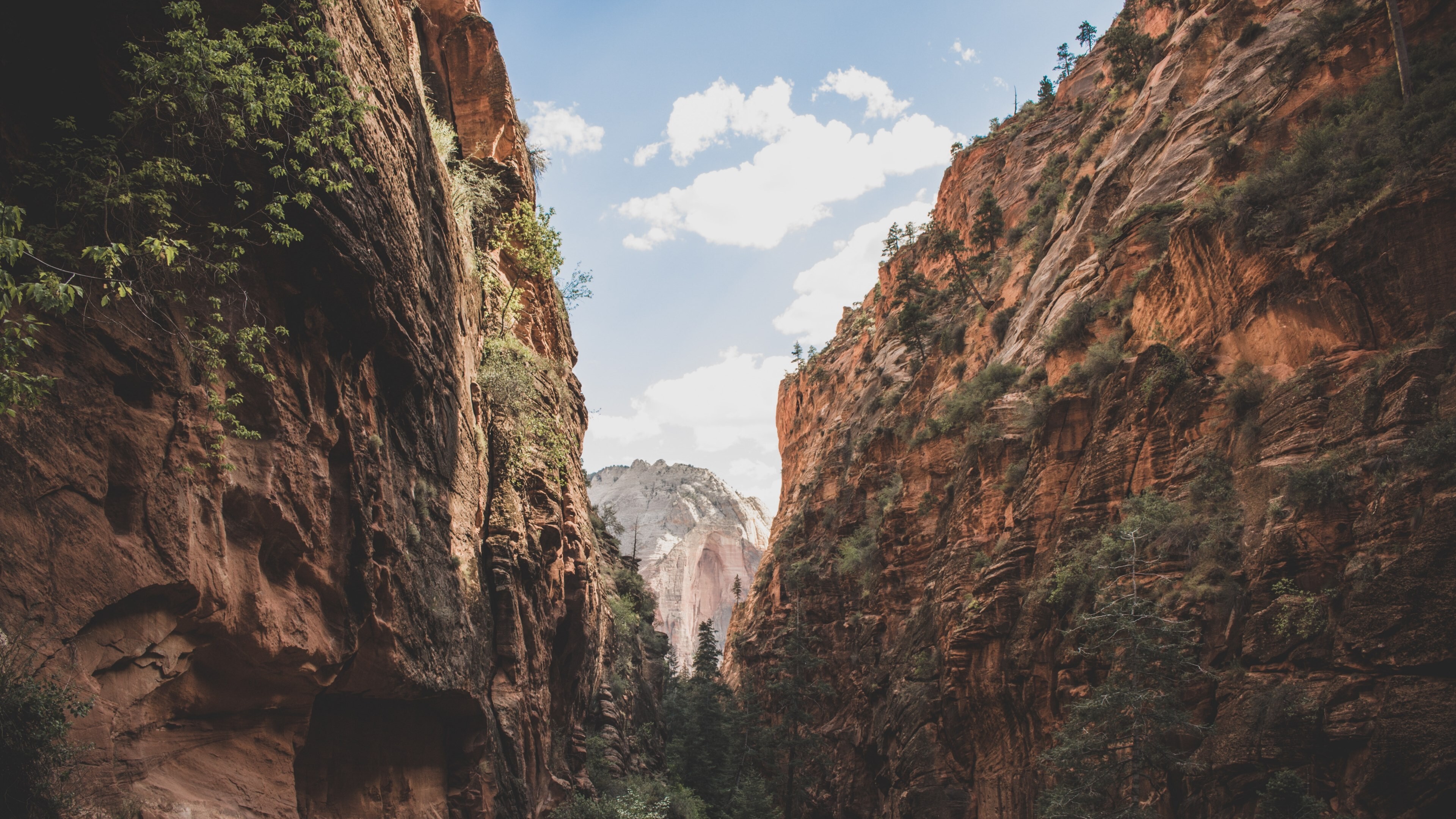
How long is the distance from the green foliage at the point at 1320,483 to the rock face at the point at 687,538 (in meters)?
101

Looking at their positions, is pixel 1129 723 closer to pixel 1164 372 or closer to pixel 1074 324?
pixel 1164 372

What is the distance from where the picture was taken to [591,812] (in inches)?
860

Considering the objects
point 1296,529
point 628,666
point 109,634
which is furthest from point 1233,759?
point 628,666

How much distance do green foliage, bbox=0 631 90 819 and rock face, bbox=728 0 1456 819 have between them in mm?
15158

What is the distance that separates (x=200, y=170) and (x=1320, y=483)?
688 inches

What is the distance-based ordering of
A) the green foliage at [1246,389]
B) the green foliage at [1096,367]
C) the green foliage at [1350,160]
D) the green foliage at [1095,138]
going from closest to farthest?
the green foliage at [1350,160], the green foliage at [1246,389], the green foliage at [1096,367], the green foliage at [1095,138]

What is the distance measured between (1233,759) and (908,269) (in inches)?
1540

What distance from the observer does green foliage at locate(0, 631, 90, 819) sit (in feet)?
19.5

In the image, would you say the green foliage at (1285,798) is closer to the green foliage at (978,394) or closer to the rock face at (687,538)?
the green foliage at (978,394)

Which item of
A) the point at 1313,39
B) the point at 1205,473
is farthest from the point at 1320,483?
the point at 1313,39

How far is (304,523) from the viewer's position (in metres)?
10.3

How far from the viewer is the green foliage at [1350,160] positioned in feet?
49.1

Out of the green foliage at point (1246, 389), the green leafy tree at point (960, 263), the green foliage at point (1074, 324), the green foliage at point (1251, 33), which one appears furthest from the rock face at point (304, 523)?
the green leafy tree at point (960, 263)

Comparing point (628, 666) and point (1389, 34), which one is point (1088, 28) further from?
point (628, 666)
